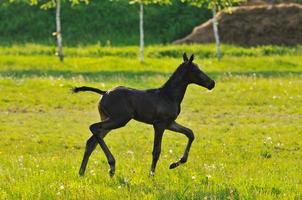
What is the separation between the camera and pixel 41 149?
16.0 meters

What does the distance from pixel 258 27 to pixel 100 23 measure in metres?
11.3

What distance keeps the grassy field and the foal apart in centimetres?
62

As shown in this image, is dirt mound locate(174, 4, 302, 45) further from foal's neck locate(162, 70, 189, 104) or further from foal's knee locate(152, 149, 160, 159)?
foal's knee locate(152, 149, 160, 159)

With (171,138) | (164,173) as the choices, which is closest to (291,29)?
(171,138)

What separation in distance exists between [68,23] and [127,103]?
1515 inches

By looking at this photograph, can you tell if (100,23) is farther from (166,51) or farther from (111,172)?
(111,172)

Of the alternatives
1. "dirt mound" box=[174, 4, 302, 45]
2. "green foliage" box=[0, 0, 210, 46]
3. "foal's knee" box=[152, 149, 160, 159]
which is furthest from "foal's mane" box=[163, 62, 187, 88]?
"green foliage" box=[0, 0, 210, 46]

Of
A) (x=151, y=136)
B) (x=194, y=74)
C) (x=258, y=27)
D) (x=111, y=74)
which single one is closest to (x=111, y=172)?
(x=194, y=74)

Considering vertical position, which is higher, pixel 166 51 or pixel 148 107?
pixel 148 107

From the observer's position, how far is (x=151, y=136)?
1739 centimetres

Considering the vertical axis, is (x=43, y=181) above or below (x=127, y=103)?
below

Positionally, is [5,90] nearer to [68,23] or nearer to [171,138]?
[171,138]

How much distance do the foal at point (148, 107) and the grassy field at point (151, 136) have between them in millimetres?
623

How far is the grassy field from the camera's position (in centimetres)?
1009
